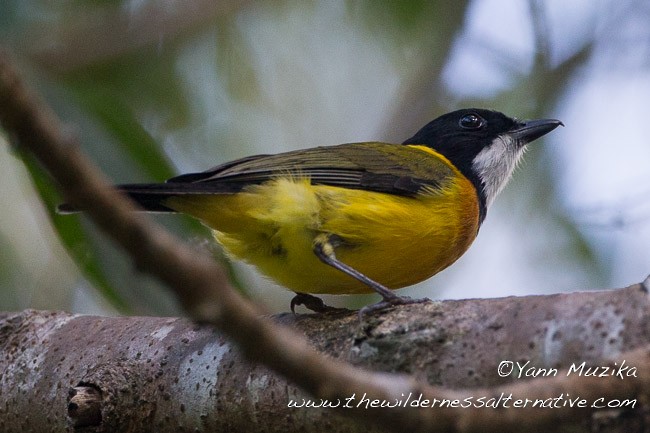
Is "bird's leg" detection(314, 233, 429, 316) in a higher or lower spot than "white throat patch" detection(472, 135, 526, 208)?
lower

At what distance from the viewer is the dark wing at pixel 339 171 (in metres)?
3.86

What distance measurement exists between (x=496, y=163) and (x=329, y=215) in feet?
5.04

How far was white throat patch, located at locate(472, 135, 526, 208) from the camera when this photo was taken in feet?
16.2

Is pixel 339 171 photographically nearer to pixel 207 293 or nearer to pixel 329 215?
pixel 329 215

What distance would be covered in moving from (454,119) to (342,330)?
2592 millimetres

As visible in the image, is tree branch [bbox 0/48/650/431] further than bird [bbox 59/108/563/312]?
No

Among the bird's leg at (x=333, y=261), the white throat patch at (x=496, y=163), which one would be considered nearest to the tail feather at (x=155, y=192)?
the bird's leg at (x=333, y=261)

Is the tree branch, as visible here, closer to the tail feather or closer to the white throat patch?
the tail feather

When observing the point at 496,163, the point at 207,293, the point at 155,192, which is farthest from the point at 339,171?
the point at 207,293

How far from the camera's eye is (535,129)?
204 inches

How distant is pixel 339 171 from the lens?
164 inches

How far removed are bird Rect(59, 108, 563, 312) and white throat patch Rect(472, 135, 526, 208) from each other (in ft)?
1.65

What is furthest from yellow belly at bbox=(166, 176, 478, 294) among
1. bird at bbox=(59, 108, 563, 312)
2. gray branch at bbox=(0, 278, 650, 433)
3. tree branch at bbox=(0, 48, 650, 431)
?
tree branch at bbox=(0, 48, 650, 431)

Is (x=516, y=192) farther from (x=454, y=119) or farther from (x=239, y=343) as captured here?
(x=239, y=343)
